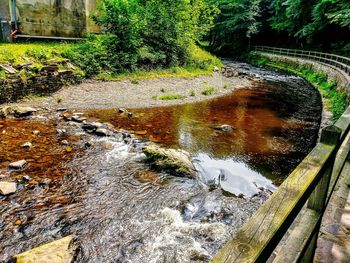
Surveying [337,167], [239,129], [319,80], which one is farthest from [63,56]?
[319,80]

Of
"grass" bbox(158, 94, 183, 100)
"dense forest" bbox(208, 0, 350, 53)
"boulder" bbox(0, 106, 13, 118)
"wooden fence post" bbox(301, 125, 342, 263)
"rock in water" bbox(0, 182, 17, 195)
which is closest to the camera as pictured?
"wooden fence post" bbox(301, 125, 342, 263)

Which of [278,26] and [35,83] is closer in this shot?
[35,83]

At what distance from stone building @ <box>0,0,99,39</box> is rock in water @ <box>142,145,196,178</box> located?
12001 mm

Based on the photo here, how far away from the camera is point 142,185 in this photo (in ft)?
19.5

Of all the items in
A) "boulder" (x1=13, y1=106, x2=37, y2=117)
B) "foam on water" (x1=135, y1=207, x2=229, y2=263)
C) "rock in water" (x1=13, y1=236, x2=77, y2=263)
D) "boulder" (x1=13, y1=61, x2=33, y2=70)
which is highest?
"boulder" (x1=13, y1=61, x2=33, y2=70)

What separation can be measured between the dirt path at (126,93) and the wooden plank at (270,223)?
10612 mm

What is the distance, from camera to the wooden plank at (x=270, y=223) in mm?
1073

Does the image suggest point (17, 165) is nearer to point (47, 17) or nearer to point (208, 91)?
point (208, 91)

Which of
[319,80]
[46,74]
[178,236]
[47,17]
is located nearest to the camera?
[178,236]

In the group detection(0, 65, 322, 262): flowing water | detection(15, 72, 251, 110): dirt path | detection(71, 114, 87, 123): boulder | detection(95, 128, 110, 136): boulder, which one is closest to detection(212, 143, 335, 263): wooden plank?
detection(0, 65, 322, 262): flowing water

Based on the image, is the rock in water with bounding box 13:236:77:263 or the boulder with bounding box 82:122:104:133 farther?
the boulder with bounding box 82:122:104:133

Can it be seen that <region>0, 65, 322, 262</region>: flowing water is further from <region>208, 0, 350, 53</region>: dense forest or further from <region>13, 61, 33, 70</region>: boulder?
<region>208, 0, 350, 53</region>: dense forest

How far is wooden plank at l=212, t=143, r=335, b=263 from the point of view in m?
1.07

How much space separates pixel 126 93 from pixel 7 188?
8911 mm
